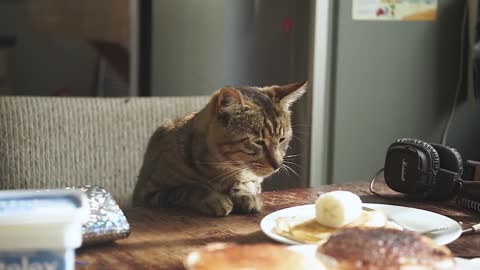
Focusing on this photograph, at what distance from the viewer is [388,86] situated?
189 centimetres

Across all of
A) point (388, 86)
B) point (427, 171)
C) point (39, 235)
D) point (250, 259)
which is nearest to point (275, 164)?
point (427, 171)

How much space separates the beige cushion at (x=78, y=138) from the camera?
1514 mm

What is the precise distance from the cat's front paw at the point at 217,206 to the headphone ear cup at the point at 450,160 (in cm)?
40

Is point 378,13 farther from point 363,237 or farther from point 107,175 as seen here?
point 363,237

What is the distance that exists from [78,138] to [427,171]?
0.87 metres

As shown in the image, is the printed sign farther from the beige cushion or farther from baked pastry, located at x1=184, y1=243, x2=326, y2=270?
baked pastry, located at x1=184, y1=243, x2=326, y2=270

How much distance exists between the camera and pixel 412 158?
3.81ft

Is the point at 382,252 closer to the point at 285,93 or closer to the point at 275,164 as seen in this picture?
the point at 275,164

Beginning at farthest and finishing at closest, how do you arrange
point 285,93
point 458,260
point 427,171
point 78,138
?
point 78,138 < point 285,93 < point 427,171 < point 458,260

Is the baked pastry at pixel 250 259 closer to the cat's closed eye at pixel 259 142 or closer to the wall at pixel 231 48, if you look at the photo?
the cat's closed eye at pixel 259 142

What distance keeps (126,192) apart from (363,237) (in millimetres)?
1079

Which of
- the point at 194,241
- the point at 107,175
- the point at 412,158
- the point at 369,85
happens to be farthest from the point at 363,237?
the point at 369,85

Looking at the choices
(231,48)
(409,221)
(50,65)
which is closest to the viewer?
(409,221)

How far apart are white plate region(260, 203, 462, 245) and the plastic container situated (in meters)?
0.32
